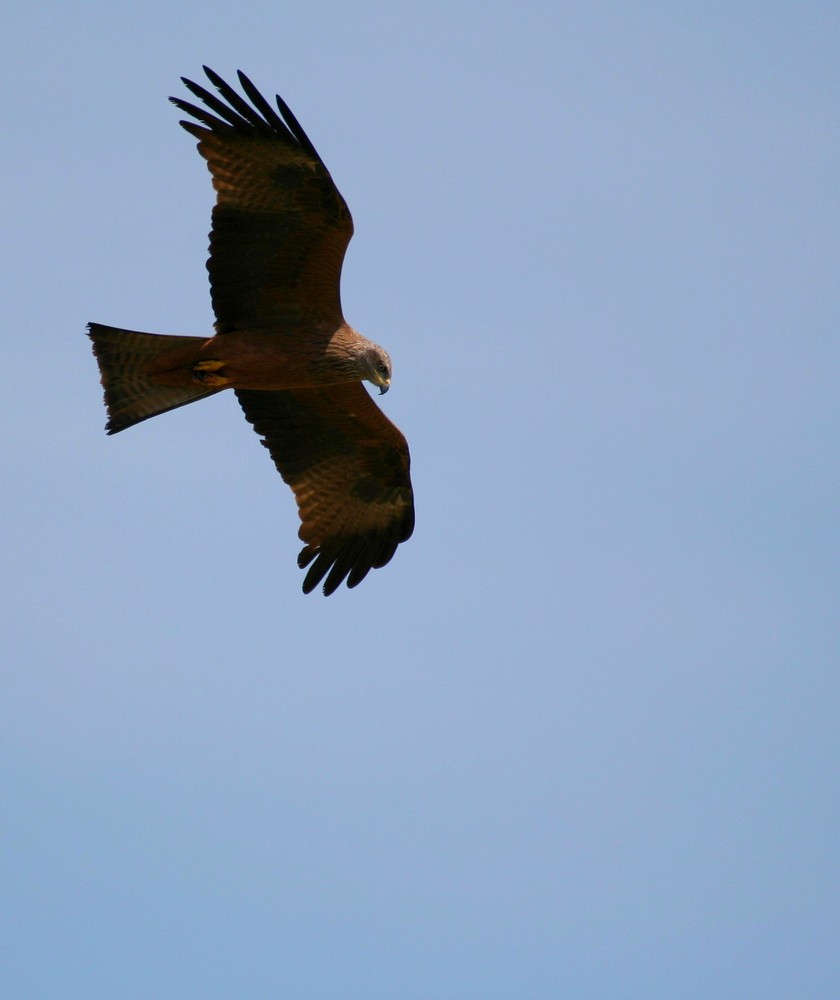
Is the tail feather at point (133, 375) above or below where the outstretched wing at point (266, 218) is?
below

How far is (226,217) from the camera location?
14438mm

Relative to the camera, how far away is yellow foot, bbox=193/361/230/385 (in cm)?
1479

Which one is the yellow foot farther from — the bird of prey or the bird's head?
Answer: the bird's head

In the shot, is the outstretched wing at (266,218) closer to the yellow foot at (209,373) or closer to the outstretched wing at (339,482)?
the yellow foot at (209,373)

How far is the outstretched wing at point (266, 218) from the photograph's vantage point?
14211 mm

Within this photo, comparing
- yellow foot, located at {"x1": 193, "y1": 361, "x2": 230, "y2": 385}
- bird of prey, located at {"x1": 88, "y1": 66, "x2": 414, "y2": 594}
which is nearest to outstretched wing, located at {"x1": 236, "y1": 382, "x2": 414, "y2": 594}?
bird of prey, located at {"x1": 88, "y1": 66, "x2": 414, "y2": 594}

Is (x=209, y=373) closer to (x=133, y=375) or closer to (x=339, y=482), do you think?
(x=133, y=375)

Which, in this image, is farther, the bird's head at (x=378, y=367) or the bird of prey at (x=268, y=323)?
the bird's head at (x=378, y=367)

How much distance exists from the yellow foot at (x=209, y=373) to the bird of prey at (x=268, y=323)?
1 centimetres

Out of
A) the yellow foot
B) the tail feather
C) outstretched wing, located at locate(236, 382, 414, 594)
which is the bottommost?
the tail feather

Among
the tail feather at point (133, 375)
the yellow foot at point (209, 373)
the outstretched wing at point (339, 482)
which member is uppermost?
the outstretched wing at point (339, 482)

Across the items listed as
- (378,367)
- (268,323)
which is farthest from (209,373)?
(378,367)

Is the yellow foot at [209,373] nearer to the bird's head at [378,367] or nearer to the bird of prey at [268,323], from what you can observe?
the bird of prey at [268,323]

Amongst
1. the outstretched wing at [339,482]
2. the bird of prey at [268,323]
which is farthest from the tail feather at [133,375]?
the outstretched wing at [339,482]
